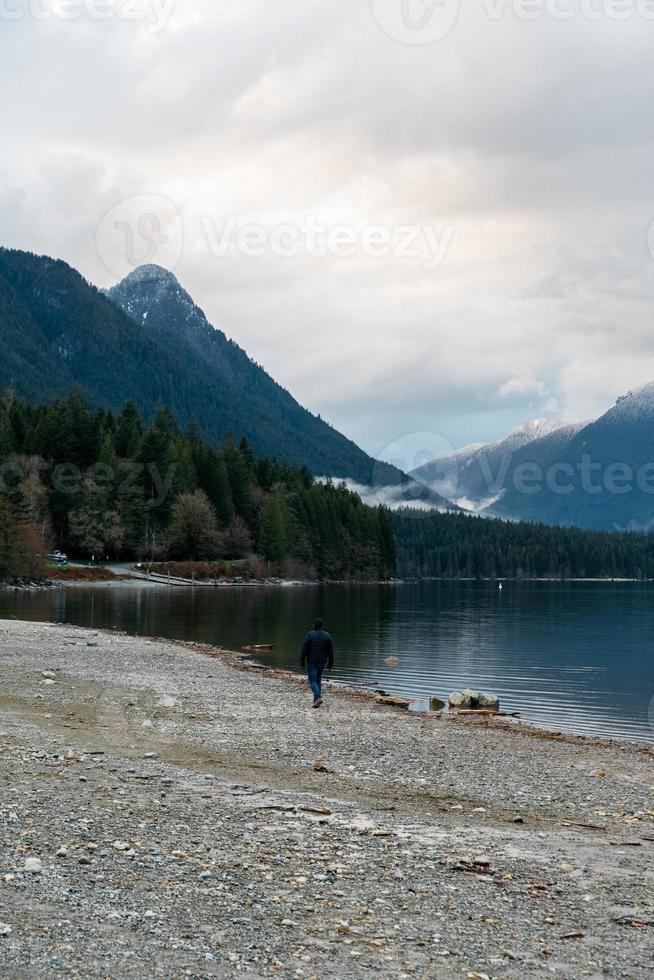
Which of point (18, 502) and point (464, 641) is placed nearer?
point (464, 641)

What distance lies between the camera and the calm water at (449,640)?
37.7 metres

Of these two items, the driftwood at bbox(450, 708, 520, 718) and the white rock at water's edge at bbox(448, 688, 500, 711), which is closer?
the driftwood at bbox(450, 708, 520, 718)

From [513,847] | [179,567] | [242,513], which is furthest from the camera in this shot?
[242,513]

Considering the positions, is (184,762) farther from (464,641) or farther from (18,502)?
(18,502)

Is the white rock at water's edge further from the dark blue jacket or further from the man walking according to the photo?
the dark blue jacket

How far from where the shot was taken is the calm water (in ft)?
124

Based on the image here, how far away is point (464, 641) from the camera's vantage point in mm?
62812

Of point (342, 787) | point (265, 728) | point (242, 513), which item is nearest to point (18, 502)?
point (242, 513)

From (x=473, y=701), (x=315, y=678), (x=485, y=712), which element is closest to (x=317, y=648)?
(x=315, y=678)

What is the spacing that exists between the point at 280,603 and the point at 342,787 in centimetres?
8034

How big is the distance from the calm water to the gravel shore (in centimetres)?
1236

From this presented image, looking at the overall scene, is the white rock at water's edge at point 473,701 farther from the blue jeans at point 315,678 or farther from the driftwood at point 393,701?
the blue jeans at point 315,678

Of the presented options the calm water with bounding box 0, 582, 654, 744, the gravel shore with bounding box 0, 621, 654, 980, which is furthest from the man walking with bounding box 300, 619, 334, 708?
the calm water with bounding box 0, 582, 654, 744

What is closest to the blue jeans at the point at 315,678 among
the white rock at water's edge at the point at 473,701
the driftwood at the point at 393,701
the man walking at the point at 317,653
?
the man walking at the point at 317,653
